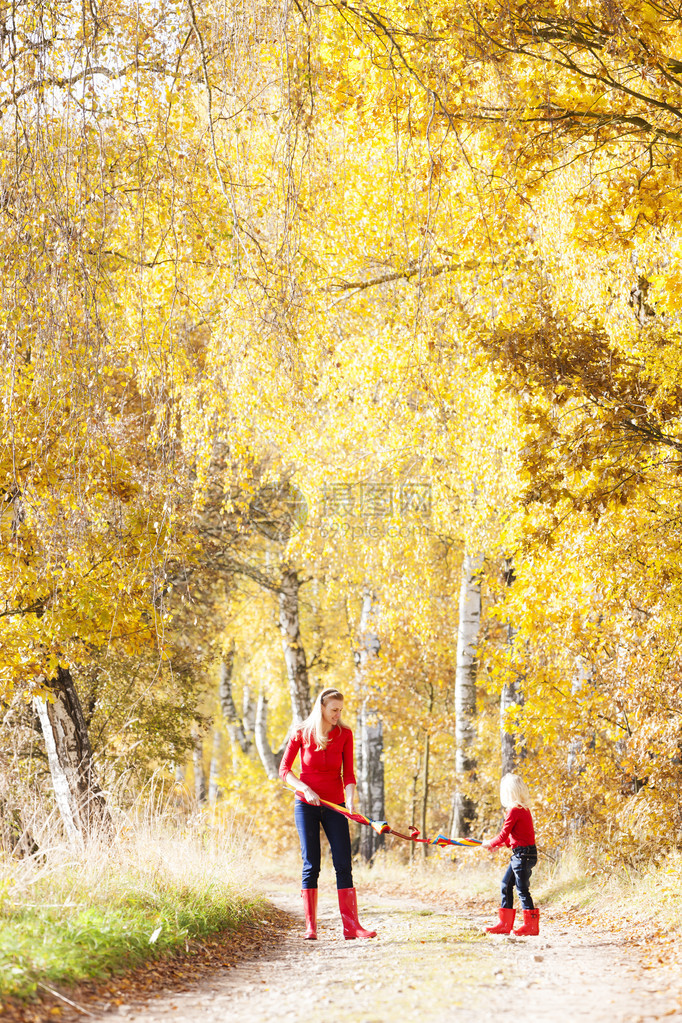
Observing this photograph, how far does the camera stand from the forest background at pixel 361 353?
16.4 ft

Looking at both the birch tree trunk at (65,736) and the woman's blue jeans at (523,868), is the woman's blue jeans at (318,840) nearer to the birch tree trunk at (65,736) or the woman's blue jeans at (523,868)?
the woman's blue jeans at (523,868)

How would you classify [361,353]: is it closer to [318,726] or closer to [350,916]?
[318,726]

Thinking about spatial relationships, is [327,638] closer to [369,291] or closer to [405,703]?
[405,703]

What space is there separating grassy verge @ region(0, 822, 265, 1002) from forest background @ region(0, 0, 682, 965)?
2.25ft

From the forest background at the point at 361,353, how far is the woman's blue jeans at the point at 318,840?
1563mm

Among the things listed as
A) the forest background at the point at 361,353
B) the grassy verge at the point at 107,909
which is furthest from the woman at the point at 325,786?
the forest background at the point at 361,353

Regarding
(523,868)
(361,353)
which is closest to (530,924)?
(523,868)

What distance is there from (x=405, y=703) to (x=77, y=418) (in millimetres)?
11246

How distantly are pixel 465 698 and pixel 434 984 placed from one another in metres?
8.98

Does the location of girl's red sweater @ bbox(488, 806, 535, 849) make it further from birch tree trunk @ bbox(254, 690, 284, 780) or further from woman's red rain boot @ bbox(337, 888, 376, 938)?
birch tree trunk @ bbox(254, 690, 284, 780)

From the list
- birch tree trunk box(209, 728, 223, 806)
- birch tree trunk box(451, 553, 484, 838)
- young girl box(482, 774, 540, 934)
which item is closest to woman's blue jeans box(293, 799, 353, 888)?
young girl box(482, 774, 540, 934)

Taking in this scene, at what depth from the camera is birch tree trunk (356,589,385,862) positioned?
50.5 feet

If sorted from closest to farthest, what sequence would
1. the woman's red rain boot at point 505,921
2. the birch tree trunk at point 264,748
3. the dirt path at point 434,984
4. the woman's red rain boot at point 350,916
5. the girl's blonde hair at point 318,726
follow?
1. the dirt path at point 434,984
2. the girl's blonde hair at point 318,726
3. the woman's red rain boot at point 350,916
4. the woman's red rain boot at point 505,921
5. the birch tree trunk at point 264,748

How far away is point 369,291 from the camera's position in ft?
34.5
